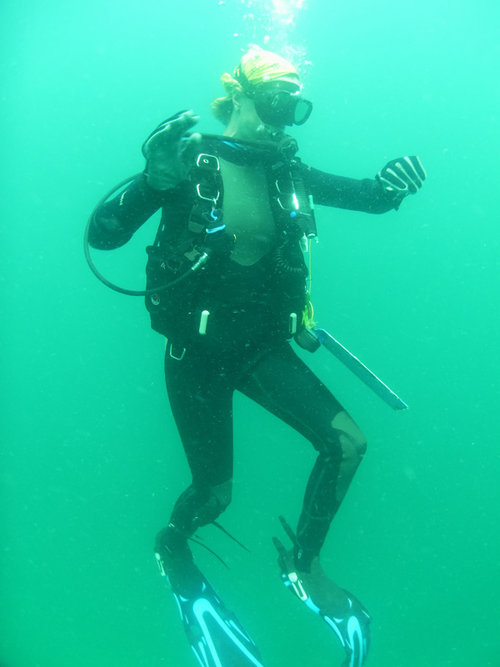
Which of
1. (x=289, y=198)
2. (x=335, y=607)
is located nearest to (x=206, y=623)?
(x=335, y=607)

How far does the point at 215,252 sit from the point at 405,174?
131cm

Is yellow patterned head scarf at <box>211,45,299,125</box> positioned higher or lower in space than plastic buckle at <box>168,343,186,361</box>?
higher

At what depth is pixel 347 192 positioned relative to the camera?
3.06 metres

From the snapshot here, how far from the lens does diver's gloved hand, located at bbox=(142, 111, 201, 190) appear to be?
75.8 inches

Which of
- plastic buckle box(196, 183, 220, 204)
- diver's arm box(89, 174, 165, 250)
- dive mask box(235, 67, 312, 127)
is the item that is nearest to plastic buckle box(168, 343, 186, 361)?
diver's arm box(89, 174, 165, 250)

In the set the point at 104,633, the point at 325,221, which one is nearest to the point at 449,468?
the point at 325,221

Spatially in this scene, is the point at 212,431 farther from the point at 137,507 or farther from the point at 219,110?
the point at 137,507

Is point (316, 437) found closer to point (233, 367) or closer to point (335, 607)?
point (233, 367)

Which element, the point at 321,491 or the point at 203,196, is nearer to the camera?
the point at 203,196

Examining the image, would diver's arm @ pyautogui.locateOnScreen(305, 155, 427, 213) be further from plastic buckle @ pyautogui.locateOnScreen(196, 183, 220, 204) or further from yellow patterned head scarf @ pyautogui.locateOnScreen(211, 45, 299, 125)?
plastic buckle @ pyautogui.locateOnScreen(196, 183, 220, 204)

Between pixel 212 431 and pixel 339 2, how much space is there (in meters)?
18.7

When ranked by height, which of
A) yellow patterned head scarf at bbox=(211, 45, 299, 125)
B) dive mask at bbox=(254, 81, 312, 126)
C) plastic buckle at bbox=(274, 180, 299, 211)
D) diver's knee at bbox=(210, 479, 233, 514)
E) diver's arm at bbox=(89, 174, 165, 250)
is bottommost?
diver's knee at bbox=(210, 479, 233, 514)

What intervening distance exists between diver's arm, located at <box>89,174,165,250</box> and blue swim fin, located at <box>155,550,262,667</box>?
2.20 metres

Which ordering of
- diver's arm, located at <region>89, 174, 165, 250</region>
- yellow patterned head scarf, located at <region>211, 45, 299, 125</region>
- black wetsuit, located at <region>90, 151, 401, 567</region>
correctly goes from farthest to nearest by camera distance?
1. yellow patterned head scarf, located at <region>211, 45, 299, 125</region>
2. black wetsuit, located at <region>90, 151, 401, 567</region>
3. diver's arm, located at <region>89, 174, 165, 250</region>
